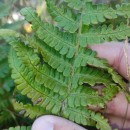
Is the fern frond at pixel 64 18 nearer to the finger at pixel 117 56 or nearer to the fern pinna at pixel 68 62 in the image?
the fern pinna at pixel 68 62

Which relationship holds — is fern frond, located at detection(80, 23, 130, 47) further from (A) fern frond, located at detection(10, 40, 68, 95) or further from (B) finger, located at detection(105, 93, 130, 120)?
(B) finger, located at detection(105, 93, 130, 120)

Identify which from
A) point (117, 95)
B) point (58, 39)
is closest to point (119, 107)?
point (117, 95)

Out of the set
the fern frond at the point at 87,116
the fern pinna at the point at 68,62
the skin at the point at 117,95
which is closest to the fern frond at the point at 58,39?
the fern pinna at the point at 68,62

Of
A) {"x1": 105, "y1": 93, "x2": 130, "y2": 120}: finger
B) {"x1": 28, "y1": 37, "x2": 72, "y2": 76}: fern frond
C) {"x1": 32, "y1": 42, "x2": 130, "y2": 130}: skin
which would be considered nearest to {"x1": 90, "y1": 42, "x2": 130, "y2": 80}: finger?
{"x1": 32, "y1": 42, "x2": 130, "y2": 130}: skin

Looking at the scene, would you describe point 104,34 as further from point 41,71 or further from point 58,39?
point 41,71

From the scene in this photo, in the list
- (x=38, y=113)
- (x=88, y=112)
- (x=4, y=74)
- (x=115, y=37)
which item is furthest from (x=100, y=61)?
(x=4, y=74)

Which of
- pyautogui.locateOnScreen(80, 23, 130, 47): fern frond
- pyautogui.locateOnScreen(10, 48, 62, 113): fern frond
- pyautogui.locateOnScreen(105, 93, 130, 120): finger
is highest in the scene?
pyautogui.locateOnScreen(80, 23, 130, 47): fern frond
